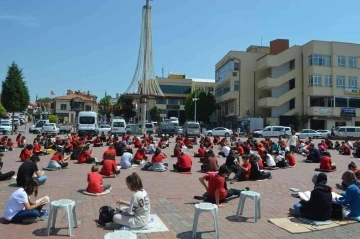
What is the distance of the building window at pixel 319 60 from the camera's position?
52.0m

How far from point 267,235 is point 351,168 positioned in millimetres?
4700

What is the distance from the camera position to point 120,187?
11500 millimetres

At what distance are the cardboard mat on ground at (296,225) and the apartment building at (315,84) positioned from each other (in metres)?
46.7

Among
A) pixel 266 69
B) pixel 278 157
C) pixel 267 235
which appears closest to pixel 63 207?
pixel 267 235

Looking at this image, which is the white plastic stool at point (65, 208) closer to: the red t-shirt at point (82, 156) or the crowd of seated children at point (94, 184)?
the crowd of seated children at point (94, 184)

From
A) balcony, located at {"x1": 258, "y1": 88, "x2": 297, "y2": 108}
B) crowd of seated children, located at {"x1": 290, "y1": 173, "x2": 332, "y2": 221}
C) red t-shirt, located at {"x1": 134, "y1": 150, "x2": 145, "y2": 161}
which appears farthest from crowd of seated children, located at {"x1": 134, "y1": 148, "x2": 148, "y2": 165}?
balcony, located at {"x1": 258, "y1": 88, "x2": 297, "y2": 108}

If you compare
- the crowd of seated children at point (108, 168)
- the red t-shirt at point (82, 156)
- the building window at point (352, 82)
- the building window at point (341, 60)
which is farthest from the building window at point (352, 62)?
the crowd of seated children at point (108, 168)

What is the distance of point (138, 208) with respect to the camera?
267 inches

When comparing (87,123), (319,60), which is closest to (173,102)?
(319,60)

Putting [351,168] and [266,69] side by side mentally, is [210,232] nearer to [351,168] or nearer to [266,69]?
[351,168]

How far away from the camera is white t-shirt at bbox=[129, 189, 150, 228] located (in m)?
6.74

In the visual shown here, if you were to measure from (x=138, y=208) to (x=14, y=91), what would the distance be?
139 ft

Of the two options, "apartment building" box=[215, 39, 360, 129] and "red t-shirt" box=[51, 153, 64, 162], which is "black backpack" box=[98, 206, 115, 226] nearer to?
"red t-shirt" box=[51, 153, 64, 162]

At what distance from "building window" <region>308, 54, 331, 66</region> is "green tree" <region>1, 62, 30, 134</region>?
4145 cm
